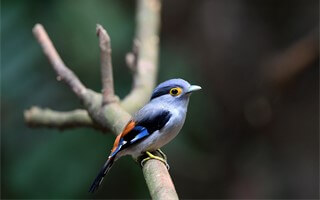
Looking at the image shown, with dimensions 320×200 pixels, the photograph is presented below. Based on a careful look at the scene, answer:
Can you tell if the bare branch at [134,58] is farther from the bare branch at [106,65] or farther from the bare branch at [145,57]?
the bare branch at [106,65]

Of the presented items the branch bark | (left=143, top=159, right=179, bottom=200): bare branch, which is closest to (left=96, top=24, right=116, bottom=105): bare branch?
the branch bark

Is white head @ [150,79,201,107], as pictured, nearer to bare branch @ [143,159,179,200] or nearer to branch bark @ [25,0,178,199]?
branch bark @ [25,0,178,199]

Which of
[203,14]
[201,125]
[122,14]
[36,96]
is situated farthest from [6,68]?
[203,14]

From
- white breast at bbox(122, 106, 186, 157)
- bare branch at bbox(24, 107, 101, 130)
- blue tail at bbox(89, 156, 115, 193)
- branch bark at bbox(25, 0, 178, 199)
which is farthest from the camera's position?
bare branch at bbox(24, 107, 101, 130)

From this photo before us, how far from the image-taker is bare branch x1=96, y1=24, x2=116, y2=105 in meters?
2.91

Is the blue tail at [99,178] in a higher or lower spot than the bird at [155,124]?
lower

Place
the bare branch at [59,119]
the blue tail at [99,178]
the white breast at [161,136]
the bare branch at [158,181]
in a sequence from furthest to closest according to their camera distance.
Answer: the bare branch at [59,119], the white breast at [161,136], the blue tail at [99,178], the bare branch at [158,181]

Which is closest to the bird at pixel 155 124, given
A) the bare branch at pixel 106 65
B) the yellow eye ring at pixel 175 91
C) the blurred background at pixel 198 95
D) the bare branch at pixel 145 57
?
the yellow eye ring at pixel 175 91

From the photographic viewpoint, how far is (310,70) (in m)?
5.15

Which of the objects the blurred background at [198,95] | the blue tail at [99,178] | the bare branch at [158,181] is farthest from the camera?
the blurred background at [198,95]

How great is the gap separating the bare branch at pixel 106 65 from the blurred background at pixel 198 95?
0.81 m

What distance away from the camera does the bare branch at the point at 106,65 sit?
2908 mm

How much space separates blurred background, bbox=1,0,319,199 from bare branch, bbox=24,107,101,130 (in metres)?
0.49

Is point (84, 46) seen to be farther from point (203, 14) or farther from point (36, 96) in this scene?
point (203, 14)
